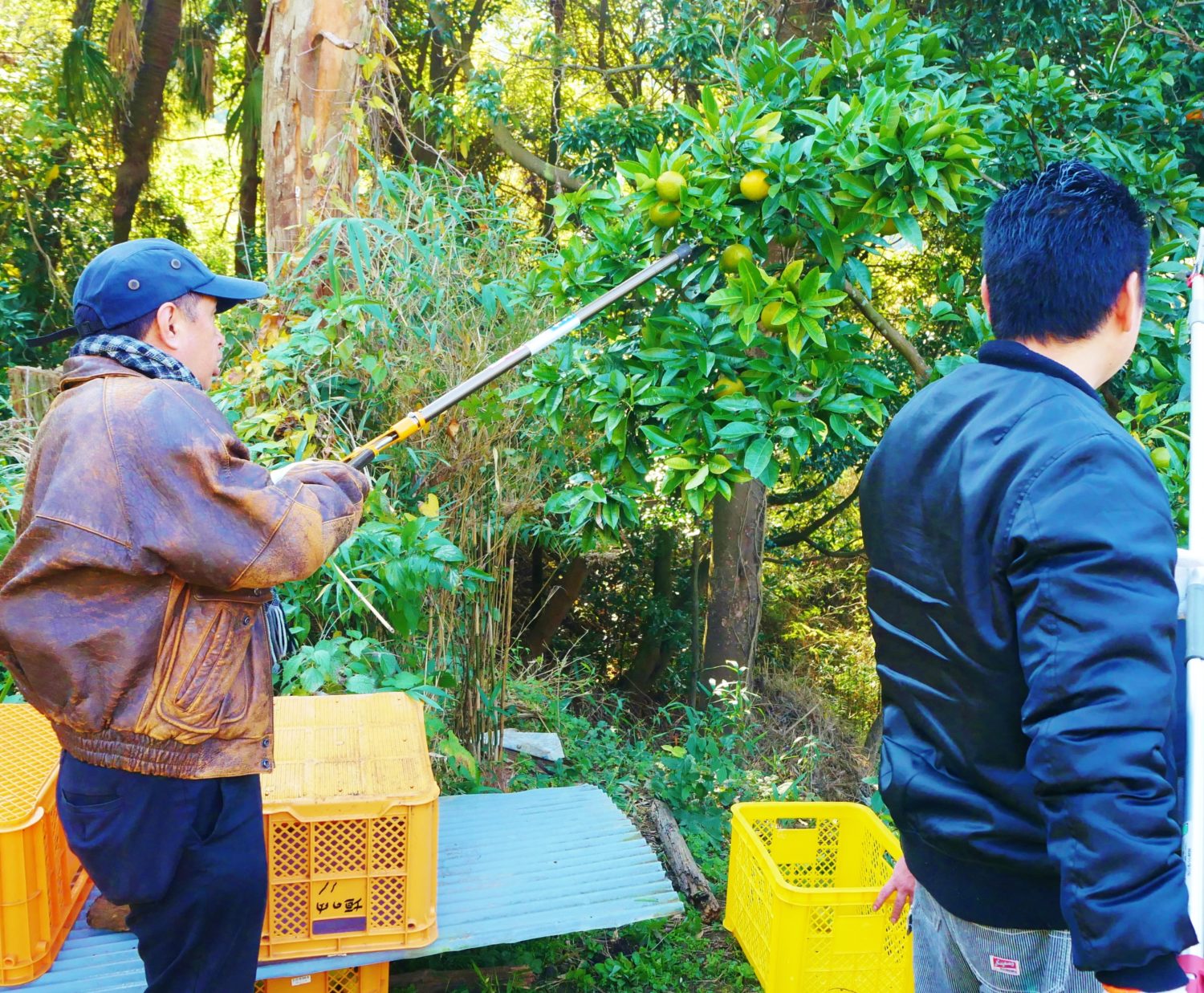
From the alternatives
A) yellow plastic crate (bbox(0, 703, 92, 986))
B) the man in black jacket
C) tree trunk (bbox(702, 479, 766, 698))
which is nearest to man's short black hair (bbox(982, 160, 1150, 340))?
the man in black jacket

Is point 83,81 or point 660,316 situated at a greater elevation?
point 83,81

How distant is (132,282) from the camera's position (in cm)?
172

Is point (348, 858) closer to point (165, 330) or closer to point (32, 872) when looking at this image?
point (32, 872)

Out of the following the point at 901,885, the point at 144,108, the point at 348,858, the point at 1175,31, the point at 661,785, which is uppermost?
the point at 144,108

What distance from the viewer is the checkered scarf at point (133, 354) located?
67.2 inches

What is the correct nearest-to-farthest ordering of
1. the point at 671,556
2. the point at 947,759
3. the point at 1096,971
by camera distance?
the point at 1096,971
the point at 947,759
the point at 671,556

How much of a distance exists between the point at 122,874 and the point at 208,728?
0.28 metres

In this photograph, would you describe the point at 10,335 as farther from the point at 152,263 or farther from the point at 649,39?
the point at 152,263

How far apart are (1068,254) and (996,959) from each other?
925 millimetres

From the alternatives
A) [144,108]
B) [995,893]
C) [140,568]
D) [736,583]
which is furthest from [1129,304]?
[144,108]

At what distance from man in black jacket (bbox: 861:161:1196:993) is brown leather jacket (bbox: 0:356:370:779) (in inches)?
40.0

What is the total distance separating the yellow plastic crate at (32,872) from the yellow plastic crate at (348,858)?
1.42 feet

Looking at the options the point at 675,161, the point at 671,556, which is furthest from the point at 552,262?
the point at 671,556

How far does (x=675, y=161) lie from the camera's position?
8.59ft
